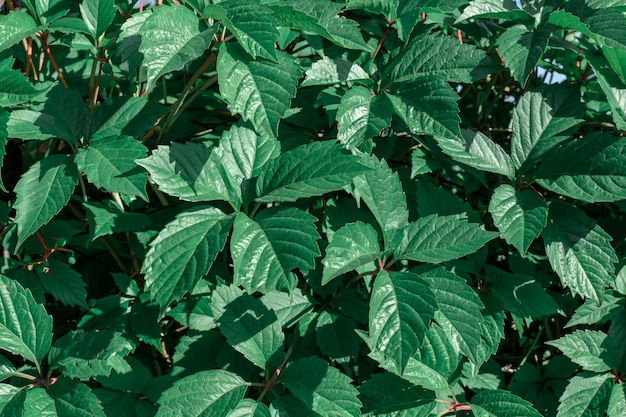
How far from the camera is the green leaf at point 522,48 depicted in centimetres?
139

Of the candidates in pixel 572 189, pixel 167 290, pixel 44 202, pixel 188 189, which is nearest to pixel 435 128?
pixel 572 189

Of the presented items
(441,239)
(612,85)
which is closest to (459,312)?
(441,239)

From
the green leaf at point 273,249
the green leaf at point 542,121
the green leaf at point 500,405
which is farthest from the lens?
the green leaf at point 542,121

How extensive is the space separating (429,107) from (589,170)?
374 millimetres

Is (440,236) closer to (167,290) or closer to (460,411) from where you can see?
(460,411)

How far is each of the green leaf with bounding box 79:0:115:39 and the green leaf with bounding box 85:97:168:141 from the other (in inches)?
6.0

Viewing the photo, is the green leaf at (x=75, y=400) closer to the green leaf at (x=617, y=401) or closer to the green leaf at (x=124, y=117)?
the green leaf at (x=124, y=117)

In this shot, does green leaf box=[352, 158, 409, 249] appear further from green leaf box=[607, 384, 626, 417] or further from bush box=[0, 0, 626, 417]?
green leaf box=[607, 384, 626, 417]

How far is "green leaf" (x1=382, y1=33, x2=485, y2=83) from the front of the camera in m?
1.40

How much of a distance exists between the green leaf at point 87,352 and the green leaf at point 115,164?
0.30m

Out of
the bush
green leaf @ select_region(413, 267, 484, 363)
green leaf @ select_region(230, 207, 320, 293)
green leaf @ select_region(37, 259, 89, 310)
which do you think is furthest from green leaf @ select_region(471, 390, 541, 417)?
green leaf @ select_region(37, 259, 89, 310)

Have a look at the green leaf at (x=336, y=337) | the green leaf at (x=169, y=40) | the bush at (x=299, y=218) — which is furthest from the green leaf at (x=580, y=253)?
the green leaf at (x=169, y=40)

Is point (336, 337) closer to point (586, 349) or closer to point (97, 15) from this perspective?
point (586, 349)

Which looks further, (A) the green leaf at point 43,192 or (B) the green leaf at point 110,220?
(B) the green leaf at point 110,220
